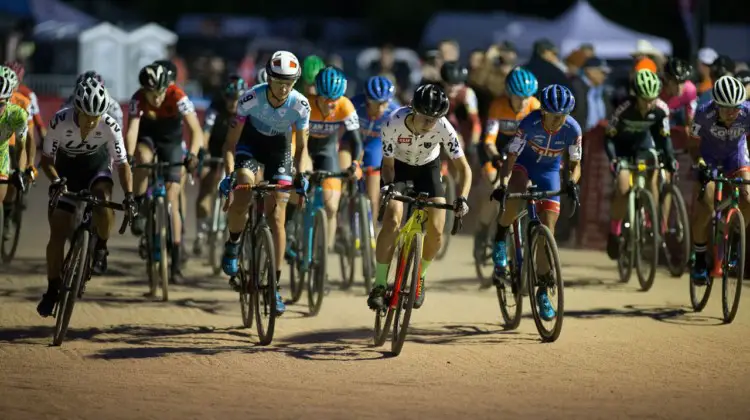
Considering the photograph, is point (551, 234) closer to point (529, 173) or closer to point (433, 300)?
point (529, 173)

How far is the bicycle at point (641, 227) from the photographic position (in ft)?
43.4

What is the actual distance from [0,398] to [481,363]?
317 cm

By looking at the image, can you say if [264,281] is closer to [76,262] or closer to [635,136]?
[76,262]

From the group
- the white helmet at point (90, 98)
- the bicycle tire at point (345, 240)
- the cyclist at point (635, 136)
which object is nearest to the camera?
the white helmet at point (90, 98)

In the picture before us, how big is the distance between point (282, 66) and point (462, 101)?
519 centimetres

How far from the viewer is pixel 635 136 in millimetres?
13484

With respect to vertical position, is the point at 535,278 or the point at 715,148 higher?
the point at 715,148

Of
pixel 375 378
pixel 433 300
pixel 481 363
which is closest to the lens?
pixel 375 378

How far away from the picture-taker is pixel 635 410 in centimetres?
855

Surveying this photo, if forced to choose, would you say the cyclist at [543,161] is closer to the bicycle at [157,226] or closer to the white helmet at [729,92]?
the white helmet at [729,92]

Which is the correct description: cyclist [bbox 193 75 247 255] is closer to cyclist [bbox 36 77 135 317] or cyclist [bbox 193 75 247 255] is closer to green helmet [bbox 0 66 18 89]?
green helmet [bbox 0 66 18 89]

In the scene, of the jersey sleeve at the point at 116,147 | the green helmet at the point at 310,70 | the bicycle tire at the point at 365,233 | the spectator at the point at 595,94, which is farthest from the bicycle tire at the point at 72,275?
the spectator at the point at 595,94

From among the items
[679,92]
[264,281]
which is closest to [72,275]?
[264,281]

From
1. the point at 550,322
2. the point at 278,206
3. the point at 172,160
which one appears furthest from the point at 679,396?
the point at 172,160
